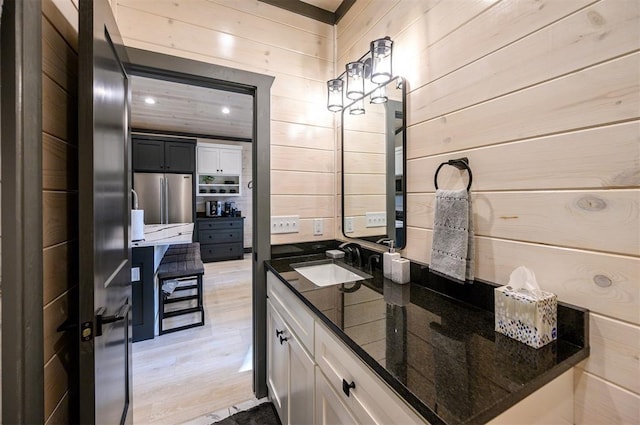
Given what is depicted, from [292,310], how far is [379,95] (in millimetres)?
1339

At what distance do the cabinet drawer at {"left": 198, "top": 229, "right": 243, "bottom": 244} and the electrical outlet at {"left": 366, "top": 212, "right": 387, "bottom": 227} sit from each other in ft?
15.5

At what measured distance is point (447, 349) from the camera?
32.0 inches

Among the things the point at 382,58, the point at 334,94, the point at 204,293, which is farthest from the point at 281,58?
the point at 204,293

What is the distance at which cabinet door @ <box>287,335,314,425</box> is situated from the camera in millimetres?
1195

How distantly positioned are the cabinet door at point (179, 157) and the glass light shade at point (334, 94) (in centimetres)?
434

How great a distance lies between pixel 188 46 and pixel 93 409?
73.6 inches

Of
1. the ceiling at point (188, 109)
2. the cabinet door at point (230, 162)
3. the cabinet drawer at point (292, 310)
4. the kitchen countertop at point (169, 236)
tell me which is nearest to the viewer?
the cabinet drawer at point (292, 310)

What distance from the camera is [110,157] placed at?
109 cm

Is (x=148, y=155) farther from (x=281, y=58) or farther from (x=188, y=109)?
(x=281, y=58)

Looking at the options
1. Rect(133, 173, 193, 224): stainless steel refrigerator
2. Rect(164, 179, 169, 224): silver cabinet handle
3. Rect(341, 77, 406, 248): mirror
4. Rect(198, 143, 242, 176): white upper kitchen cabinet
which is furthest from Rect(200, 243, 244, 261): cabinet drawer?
Rect(341, 77, 406, 248): mirror

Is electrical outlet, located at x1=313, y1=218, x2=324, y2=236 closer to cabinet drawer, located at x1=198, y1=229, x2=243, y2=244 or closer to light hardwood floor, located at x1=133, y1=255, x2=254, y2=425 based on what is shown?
light hardwood floor, located at x1=133, y1=255, x2=254, y2=425

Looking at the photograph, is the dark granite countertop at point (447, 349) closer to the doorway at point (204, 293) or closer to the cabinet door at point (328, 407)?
the cabinet door at point (328, 407)

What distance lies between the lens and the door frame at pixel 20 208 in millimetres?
648

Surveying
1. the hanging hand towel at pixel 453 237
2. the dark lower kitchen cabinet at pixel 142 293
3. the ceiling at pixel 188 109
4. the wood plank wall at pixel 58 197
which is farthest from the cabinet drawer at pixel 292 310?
the ceiling at pixel 188 109
